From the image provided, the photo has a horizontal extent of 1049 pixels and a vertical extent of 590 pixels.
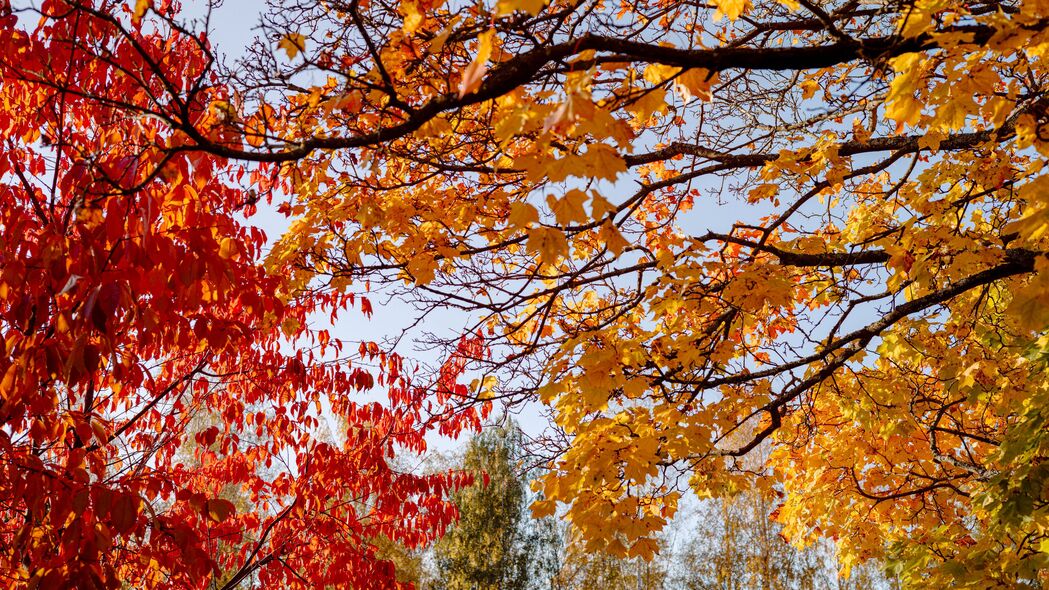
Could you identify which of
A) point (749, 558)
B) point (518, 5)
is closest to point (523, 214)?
point (518, 5)

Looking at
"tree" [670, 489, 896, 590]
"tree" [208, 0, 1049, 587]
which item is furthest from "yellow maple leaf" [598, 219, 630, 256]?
"tree" [670, 489, 896, 590]

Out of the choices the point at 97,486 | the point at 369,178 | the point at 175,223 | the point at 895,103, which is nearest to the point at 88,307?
the point at 97,486

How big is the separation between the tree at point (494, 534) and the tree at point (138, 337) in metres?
10.6

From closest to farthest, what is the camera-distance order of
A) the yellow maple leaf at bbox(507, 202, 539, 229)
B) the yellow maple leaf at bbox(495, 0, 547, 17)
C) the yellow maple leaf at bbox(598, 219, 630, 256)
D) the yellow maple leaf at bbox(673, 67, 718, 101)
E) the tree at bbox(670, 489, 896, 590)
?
the yellow maple leaf at bbox(495, 0, 547, 17)
the yellow maple leaf at bbox(507, 202, 539, 229)
the yellow maple leaf at bbox(673, 67, 718, 101)
the yellow maple leaf at bbox(598, 219, 630, 256)
the tree at bbox(670, 489, 896, 590)

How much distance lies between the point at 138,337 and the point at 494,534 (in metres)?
14.7

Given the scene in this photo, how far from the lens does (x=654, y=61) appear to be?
220 cm

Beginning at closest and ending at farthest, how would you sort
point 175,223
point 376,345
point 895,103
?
point 895,103 → point 175,223 → point 376,345

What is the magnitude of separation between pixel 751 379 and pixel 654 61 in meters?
2.22

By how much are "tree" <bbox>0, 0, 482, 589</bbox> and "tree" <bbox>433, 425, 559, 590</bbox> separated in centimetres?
1056

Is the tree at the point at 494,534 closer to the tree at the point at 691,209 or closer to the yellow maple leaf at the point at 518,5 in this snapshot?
the tree at the point at 691,209

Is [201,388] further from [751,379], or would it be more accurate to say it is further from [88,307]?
[751,379]

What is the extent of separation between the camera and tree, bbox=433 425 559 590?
16.2 meters

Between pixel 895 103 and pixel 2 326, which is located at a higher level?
pixel 895 103

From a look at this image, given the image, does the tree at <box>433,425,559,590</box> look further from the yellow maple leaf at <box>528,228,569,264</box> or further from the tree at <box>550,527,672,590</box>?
the yellow maple leaf at <box>528,228,569,264</box>
